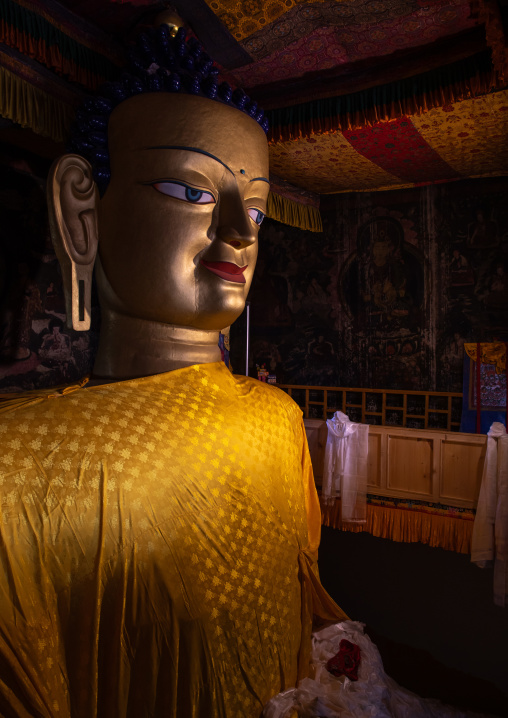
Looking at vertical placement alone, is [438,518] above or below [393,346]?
below

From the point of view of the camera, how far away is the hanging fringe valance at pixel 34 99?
5.85 ft

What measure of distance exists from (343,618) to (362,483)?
6.54 feet

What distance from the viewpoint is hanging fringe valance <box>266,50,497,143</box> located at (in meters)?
2.37

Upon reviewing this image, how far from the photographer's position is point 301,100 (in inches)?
106

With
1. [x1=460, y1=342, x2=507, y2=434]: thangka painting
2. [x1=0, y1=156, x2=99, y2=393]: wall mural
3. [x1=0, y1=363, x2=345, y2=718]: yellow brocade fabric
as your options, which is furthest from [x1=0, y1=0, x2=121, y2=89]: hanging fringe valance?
[x1=460, y1=342, x2=507, y2=434]: thangka painting

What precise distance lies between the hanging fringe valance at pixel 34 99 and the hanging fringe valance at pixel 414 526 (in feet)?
11.9

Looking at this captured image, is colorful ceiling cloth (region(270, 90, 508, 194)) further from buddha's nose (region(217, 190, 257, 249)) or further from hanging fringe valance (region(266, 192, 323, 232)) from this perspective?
buddha's nose (region(217, 190, 257, 249))

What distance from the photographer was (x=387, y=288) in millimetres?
5148

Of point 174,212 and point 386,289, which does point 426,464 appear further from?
point 174,212

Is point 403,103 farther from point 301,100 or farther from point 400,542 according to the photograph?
point 400,542

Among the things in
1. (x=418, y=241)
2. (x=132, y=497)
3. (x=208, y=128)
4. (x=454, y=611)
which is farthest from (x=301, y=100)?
(x=454, y=611)

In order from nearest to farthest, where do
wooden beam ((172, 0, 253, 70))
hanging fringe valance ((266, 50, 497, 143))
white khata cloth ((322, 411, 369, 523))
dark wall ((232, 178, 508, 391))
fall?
wooden beam ((172, 0, 253, 70)) → hanging fringe valance ((266, 50, 497, 143)) → white khata cloth ((322, 411, 369, 523)) → dark wall ((232, 178, 508, 391))

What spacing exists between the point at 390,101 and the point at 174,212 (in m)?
1.64

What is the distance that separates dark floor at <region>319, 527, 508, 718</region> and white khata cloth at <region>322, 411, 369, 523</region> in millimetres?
314
